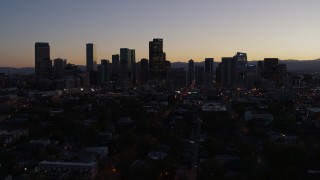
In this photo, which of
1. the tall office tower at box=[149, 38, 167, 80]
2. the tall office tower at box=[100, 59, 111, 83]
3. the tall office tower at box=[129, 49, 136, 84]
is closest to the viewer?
the tall office tower at box=[149, 38, 167, 80]


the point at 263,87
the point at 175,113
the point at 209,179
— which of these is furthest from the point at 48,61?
the point at 209,179

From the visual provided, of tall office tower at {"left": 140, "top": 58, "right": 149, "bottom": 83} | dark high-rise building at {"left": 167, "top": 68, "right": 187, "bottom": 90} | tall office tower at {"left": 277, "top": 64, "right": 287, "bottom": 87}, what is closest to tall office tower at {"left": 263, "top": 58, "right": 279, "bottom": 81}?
tall office tower at {"left": 277, "top": 64, "right": 287, "bottom": 87}

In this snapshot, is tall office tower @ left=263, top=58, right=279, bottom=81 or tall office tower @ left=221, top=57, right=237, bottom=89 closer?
tall office tower @ left=263, top=58, right=279, bottom=81

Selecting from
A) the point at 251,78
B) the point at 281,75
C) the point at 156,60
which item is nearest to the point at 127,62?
the point at 156,60

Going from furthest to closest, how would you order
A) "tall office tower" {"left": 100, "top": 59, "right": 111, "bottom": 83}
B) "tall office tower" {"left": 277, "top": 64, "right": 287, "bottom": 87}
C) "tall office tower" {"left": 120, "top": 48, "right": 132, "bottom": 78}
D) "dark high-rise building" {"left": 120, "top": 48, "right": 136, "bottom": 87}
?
"tall office tower" {"left": 120, "top": 48, "right": 132, "bottom": 78}
"dark high-rise building" {"left": 120, "top": 48, "right": 136, "bottom": 87}
"tall office tower" {"left": 100, "top": 59, "right": 111, "bottom": 83}
"tall office tower" {"left": 277, "top": 64, "right": 287, "bottom": 87}

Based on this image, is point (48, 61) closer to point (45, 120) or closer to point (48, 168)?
point (45, 120)

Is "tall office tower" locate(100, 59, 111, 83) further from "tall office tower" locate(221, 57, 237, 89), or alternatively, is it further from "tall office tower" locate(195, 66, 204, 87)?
"tall office tower" locate(221, 57, 237, 89)

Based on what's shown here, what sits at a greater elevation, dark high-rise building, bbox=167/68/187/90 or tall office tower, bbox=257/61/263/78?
tall office tower, bbox=257/61/263/78
